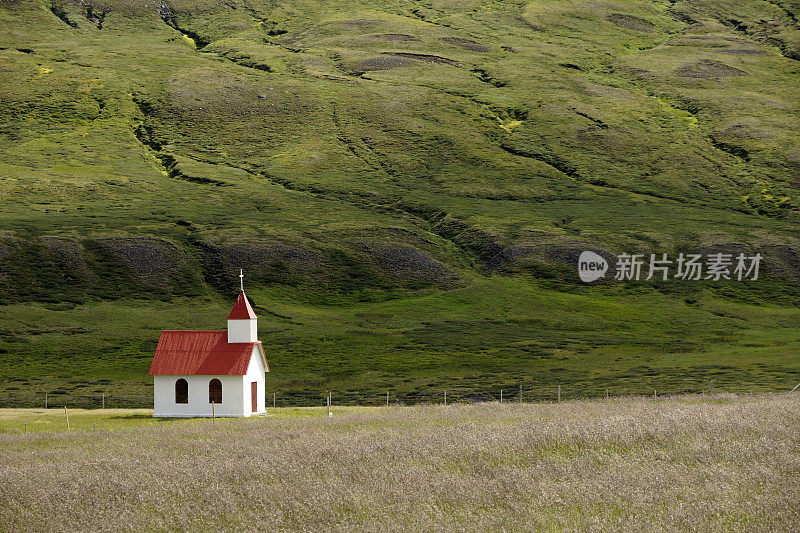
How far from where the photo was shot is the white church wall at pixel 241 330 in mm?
58875

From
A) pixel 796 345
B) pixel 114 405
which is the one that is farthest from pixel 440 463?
pixel 796 345

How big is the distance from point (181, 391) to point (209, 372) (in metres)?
2.54

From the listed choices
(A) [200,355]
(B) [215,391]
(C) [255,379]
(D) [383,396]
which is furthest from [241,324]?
(D) [383,396]

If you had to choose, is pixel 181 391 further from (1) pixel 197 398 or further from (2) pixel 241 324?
(2) pixel 241 324

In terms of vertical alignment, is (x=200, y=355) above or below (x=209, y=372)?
above

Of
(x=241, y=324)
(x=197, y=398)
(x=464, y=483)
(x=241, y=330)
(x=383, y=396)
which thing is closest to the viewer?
(x=464, y=483)

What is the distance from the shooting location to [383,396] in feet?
256

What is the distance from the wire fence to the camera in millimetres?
71125

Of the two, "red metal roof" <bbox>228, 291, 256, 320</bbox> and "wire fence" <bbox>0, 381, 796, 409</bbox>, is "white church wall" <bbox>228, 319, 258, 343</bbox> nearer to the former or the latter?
"red metal roof" <bbox>228, 291, 256, 320</bbox>

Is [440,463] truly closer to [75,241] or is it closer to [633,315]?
[633,315]

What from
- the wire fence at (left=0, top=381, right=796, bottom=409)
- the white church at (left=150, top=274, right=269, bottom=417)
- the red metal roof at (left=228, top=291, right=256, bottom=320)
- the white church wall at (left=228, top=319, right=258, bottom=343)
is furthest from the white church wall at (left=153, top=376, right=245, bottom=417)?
the wire fence at (left=0, top=381, right=796, bottom=409)

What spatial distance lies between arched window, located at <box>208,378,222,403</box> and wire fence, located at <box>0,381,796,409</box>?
1332 centimetres

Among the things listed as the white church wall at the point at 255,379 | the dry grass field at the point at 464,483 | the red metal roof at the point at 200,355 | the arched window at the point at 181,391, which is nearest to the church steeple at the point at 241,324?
the red metal roof at the point at 200,355

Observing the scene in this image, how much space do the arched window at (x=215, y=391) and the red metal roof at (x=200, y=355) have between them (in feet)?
2.48
